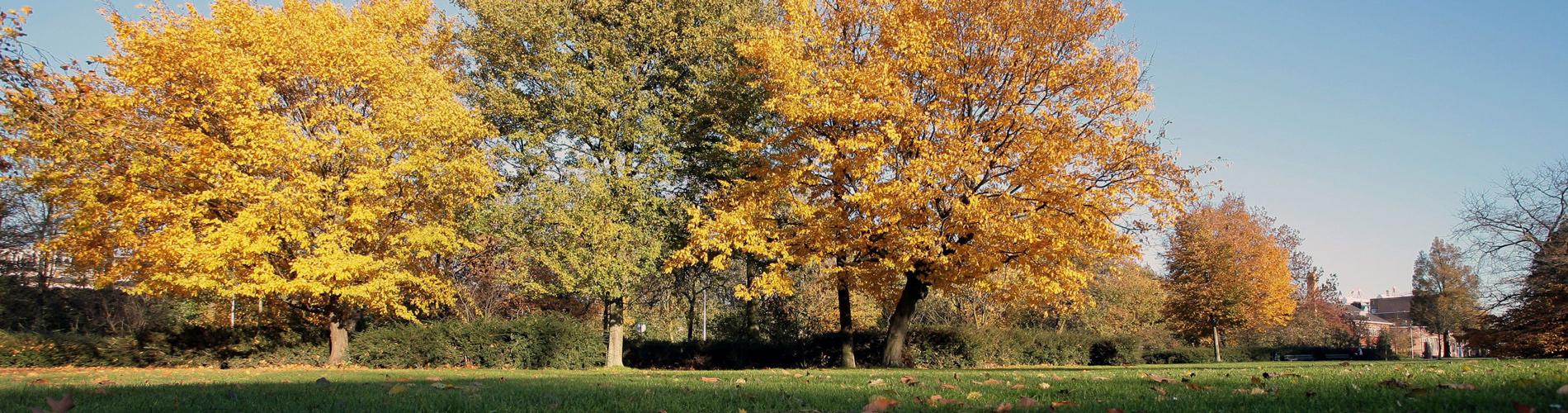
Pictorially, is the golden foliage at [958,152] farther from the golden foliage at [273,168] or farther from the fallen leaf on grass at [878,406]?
the fallen leaf on grass at [878,406]

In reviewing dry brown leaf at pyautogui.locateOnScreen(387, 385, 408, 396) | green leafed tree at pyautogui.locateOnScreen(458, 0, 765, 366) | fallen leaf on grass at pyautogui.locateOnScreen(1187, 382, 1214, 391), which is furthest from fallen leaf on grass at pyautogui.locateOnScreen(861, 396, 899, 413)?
green leafed tree at pyautogui.locateOnScreen(458, 0, 765, 366)

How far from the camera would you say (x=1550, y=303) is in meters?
25.9

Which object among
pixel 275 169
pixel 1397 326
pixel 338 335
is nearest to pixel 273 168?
pixel 275 169

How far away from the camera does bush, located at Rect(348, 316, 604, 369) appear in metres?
20.3

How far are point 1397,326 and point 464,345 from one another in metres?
101

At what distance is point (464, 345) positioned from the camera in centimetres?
2039

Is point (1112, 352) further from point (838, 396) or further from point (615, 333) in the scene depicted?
point (838, 396)

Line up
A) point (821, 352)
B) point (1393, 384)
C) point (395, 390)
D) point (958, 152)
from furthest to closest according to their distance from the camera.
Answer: point (821, 352) < point (958, 152) < point (395, 390) < point (1393, 384)

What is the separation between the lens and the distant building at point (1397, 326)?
72688mm

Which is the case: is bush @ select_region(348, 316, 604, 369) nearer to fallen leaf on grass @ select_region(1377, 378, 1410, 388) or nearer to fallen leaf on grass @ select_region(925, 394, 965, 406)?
fallen leaf on grass @ select_region(925, 394, 965, 406)

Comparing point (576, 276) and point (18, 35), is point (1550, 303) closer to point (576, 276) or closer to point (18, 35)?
point (576, 276)

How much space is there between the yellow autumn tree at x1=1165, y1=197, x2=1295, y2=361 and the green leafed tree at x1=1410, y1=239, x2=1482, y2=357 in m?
24.2

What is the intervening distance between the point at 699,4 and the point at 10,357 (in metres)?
17.2

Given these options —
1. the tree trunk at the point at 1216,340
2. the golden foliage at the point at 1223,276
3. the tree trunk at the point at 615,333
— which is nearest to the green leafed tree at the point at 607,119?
the tree trunk at the point at 615,333
